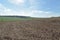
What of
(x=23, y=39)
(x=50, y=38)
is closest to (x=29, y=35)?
(x=23, y=39)

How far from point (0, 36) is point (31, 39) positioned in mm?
3625

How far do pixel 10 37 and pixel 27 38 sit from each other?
197 centimetres

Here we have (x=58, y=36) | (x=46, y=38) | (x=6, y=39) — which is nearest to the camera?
(x=6, y=39)

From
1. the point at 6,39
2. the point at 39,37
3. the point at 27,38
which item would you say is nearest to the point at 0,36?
the point at 6,39

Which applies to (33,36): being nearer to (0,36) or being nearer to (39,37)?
(39,37)

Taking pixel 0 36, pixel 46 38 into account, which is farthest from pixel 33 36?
pixel 0 36

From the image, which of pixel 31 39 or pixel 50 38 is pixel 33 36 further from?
pixel 50 38

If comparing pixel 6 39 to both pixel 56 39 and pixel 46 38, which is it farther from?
pixel 56 39

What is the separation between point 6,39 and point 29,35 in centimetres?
314

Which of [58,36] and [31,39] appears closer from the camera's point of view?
[31,39]

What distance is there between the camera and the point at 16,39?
14133mm

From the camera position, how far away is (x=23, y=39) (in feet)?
47.0

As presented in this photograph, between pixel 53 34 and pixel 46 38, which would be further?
pixel 53 34

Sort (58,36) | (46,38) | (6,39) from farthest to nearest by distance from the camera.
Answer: (58,36) < (46,38) < (6,39)
